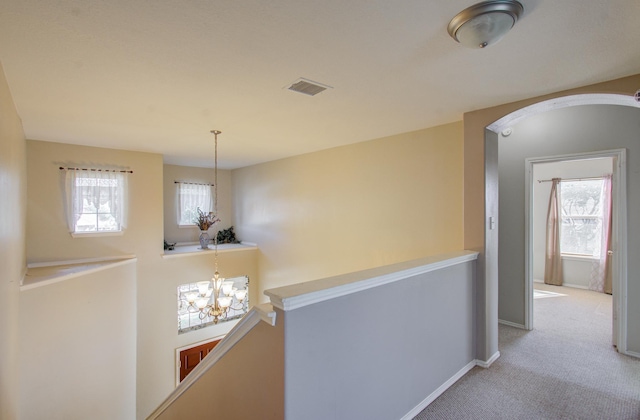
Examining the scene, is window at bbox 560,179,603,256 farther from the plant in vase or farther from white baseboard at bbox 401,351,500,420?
the plant in vase

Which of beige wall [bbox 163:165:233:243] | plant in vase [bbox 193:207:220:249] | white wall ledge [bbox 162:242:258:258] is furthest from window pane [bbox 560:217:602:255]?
beige wall [bbox 163:165:233:243]

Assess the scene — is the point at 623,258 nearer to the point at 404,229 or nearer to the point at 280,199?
the point at 404,229

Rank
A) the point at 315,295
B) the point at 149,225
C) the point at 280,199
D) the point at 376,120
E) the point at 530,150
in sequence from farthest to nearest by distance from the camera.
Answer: the point at 280,199, the point at 149,225, the point at 530,150, the point at 376,120, the point at 315,295

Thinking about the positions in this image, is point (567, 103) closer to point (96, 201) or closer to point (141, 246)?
point (141, 246)

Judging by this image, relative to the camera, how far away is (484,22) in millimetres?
1515

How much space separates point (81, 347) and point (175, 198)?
3469 millimetres

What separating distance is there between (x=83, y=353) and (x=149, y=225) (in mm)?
2114

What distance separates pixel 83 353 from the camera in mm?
3770

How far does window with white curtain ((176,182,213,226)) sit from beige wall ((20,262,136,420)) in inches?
74.2

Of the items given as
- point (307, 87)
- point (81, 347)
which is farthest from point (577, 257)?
point (81, 347)

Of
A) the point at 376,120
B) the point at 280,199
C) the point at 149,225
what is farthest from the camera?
the point at 280,199

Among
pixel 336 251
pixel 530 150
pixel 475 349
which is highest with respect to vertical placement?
pixel 530 150

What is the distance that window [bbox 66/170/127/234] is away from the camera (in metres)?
4.62

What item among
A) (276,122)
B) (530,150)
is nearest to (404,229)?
(530,150)
